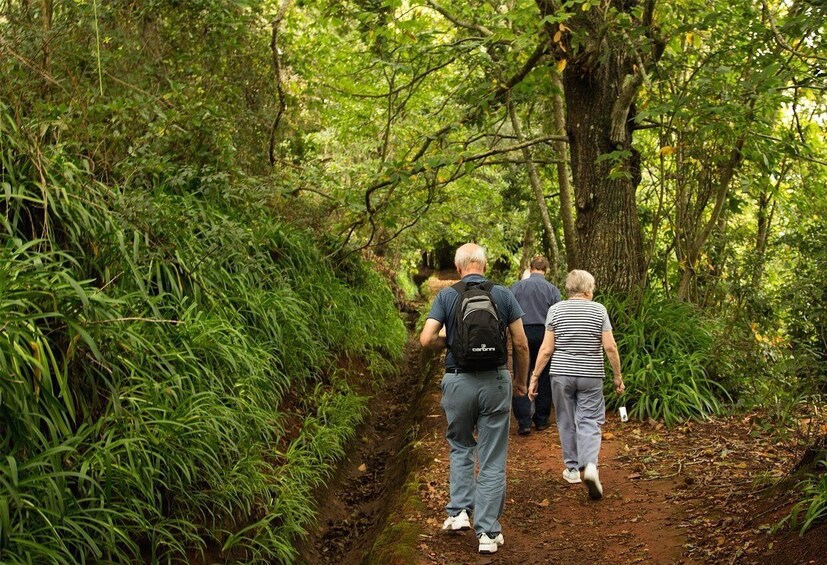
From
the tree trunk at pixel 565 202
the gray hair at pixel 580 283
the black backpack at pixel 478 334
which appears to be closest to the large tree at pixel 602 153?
the gray hair at pixel 580 283

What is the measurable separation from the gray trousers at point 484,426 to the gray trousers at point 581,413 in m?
1.11

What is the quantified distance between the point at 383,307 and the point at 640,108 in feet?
19.6

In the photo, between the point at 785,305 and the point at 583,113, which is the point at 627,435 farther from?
the point at 583,113

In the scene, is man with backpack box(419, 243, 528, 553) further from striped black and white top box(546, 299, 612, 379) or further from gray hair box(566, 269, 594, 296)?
gray hair box(566, 269, 594, 296)

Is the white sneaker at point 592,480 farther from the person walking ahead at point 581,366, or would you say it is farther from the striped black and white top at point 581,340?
the striped black and white top at point 581,340

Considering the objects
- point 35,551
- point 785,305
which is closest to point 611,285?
point 785,305

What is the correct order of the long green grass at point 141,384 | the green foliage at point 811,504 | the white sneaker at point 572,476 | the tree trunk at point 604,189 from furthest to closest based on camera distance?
the tree trunk at point 604,189 < the white sneaker at point 572,476 < the green foliage at point 811,504 < the long green grass at point 141,384

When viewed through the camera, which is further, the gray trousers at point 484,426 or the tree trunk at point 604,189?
the tree trunk at point 604,189

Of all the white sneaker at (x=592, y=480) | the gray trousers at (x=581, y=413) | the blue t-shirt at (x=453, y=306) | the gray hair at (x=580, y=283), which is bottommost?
the white sneaker at (x=592, y=480)

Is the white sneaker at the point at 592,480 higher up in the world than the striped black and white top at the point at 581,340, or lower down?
lower down

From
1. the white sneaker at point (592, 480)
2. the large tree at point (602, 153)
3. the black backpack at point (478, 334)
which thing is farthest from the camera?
the large tree at point (602, 153)

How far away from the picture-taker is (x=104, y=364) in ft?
15.0

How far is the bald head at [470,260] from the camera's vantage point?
5.29m

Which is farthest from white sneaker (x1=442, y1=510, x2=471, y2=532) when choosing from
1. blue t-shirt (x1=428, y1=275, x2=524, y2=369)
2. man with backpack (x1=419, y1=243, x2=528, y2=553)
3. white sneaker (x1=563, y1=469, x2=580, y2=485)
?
white sneaker (x1=563, y1=469, x2=580, y2=485)
